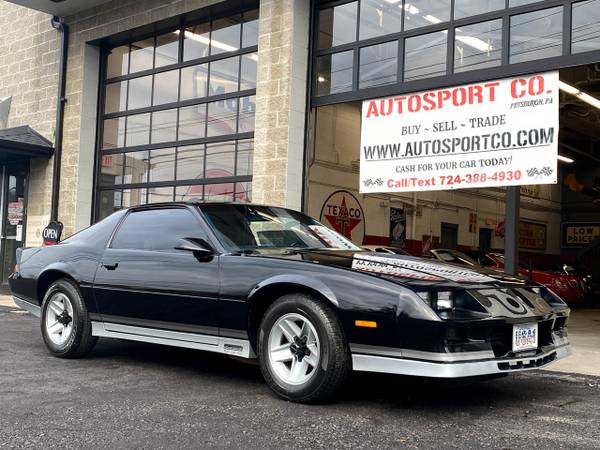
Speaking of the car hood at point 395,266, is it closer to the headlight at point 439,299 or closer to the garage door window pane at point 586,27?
the headlight at point 439,299

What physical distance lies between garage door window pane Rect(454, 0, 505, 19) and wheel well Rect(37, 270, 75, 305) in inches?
240

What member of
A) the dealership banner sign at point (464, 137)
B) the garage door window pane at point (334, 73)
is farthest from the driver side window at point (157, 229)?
the garage door window pane at point (334, 73)

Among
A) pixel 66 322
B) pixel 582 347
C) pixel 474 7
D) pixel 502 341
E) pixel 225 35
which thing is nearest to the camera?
pixel 502 341

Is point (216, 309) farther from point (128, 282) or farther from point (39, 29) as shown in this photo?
point (39, 29)

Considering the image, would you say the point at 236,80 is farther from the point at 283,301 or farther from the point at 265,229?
the point at 283,301

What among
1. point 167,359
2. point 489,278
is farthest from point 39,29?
point 489,278

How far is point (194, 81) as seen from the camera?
12.5 meters

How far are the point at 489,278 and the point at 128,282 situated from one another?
9.40 feet

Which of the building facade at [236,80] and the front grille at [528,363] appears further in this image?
the building facade at [236,80]

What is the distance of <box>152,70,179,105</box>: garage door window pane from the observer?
12820 millimetres

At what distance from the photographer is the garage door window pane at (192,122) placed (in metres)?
12.3

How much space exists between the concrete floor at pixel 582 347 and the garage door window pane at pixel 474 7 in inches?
171

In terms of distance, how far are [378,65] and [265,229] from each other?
5.14 m

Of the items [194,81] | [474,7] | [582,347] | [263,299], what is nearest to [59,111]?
[194,81]
